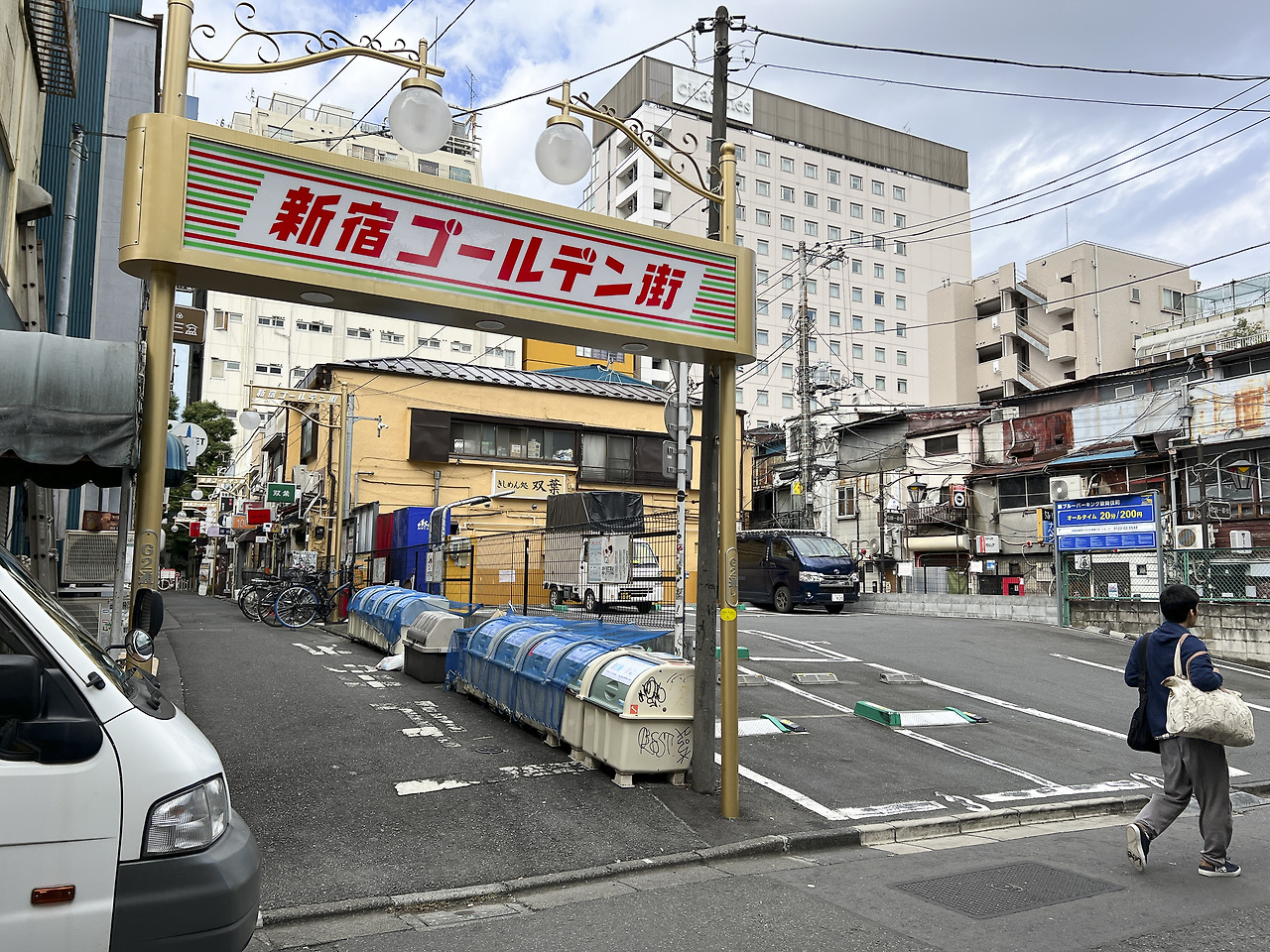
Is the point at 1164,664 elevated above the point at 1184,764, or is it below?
above

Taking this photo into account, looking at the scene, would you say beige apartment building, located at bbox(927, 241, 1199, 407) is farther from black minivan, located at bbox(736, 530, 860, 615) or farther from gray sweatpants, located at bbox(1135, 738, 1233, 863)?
gray sweatpants, located at bbox(1135, 738, 1233, 863)

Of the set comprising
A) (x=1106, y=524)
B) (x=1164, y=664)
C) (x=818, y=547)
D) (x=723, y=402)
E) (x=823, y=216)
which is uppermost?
(x=823, y=216)

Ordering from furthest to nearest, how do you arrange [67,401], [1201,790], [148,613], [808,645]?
1. [808,645]
2. [1201,790]
3. [67,401]
4. [148,613]

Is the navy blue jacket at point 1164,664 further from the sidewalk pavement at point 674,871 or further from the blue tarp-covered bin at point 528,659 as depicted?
the blue tarp-covered bin at point 528,659

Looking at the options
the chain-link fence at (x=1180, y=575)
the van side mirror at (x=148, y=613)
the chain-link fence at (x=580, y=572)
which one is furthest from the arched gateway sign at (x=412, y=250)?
the chain-link fence at (x=1180, y=575)

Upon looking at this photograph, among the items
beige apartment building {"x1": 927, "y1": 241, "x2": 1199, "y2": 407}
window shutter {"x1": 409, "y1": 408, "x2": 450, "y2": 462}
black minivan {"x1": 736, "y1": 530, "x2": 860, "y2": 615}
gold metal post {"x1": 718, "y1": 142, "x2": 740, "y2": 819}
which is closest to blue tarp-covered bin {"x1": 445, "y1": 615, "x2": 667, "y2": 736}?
gold metal post {"x1": 718, "y1": 142, "x2": 740, "y2": 819}

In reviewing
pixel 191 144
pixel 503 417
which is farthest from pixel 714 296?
pixel 503 417

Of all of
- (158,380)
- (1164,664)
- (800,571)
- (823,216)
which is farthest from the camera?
(823,216)

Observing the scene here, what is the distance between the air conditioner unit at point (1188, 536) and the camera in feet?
90.1

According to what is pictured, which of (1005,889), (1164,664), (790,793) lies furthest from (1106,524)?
(1005,889)

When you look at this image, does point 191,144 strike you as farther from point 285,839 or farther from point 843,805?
point 843,805

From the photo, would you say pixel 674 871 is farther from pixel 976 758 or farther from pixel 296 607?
pixel 296 607

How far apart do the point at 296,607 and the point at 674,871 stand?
1592 centimetres

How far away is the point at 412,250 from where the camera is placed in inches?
246
